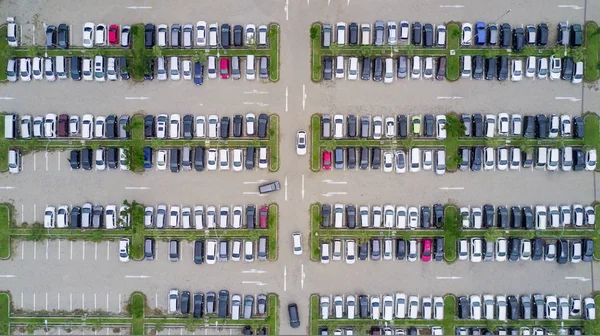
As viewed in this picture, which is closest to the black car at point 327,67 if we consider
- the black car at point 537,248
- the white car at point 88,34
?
the white car at point 88,34

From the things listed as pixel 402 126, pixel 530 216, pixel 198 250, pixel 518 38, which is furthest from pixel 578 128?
pixel 198 250

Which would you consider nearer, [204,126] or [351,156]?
[351,156]

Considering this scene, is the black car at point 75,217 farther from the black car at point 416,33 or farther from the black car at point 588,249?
the black car at point 588,249

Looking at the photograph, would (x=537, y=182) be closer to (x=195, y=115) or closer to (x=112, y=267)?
(x=195, y=115)

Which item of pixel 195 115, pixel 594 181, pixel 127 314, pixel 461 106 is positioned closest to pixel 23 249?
pixel 127 314

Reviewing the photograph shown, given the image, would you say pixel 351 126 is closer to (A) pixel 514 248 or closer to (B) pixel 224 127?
(B) pixel 224 127

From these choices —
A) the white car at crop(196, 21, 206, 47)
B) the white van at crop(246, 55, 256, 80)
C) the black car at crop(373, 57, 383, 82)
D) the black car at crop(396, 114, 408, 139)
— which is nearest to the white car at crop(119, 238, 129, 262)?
the white van at crop(246, 55, 256, 80)
